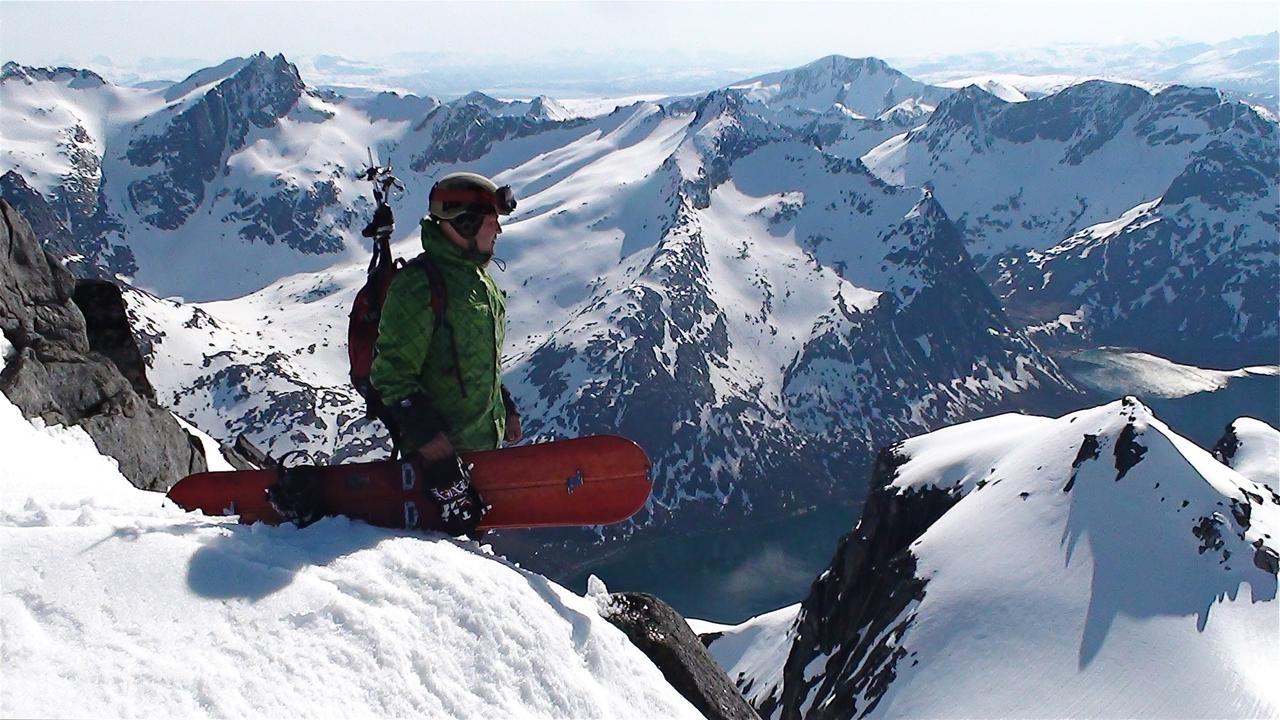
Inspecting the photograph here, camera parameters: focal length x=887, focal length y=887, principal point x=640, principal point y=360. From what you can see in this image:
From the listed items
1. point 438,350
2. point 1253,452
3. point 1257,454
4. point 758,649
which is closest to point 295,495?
point 438,350

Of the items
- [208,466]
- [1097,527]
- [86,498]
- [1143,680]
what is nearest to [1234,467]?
[1097,527]

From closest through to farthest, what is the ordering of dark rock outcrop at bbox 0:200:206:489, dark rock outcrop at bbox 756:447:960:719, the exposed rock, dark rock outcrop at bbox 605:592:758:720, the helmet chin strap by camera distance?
the helmet chin strap → dark rock outcrop at bbox 605:592:758:720 → dark rock outcrop at bbox 0:200:206:489 → the exposed rock → dark rock outcrop at bbox 756:447:960:719

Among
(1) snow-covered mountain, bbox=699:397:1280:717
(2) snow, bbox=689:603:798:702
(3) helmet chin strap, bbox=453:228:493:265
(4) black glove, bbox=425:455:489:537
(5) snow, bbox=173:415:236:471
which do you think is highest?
(3) helmet chin strap, bbox=453:228:493:265

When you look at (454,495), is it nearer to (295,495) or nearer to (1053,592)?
(295,495)

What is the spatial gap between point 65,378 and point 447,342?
7.44m

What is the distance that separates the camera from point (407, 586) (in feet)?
22.0

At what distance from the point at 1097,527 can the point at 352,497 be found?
50533 mm

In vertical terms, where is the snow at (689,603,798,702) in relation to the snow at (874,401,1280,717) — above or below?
below

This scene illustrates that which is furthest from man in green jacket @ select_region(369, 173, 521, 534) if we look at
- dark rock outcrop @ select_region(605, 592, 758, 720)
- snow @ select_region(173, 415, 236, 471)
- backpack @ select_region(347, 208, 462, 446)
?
snow @ select_region(173, 415, 236, 471)

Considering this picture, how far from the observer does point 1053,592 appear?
46906 millimetres

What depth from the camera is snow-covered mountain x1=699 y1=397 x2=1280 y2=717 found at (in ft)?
131

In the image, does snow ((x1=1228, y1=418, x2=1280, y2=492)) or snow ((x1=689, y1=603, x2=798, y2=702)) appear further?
snow ((x1=1228, y1=418, x2=1280, y2=492))

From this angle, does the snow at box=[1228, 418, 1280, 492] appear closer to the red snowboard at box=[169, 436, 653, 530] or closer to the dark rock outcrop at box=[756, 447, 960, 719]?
the dark rock outcrop at box=[756, 447, 960, 719]

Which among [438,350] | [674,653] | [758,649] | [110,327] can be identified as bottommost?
[758,649]
